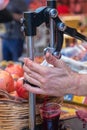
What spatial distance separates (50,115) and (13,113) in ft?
0.33

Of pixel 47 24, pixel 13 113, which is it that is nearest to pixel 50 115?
pixel 13 113

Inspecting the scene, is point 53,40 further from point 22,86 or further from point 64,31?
point 22,86

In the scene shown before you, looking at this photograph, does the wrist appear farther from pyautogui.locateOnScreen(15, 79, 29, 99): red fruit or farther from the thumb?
pyautogui.locateOnScreen(15, 79, 29, 99): red fruit

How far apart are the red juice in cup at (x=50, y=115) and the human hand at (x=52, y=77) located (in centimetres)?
9

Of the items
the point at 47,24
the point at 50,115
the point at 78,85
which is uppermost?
the point at 47,24

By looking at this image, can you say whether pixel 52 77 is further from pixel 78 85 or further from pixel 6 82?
pixel 6 82

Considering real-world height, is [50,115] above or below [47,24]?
below

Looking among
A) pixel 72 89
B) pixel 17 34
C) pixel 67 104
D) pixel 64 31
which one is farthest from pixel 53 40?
pixel 17 34

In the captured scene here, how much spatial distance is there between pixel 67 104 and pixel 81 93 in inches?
15.9

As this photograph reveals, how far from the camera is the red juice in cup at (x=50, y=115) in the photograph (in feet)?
3.01

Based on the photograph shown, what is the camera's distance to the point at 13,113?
920 millimetres

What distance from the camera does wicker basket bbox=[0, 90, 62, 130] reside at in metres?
0.92

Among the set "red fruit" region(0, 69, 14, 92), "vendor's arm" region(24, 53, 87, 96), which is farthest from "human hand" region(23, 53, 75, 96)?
"red fruit" region(0, 69, 14, 92)

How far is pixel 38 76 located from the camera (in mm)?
833
